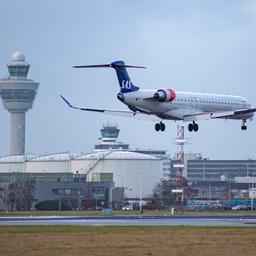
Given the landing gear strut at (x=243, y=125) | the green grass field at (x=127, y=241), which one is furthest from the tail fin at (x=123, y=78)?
the green grass field at (x=127, y=241)

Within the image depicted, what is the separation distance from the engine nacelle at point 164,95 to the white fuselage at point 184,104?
1.69 ft

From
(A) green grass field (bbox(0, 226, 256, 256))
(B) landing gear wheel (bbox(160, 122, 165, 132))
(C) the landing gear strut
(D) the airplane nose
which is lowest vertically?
(A) green grass field (bbox(0, 226, 256, 256))

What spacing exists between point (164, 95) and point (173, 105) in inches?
107

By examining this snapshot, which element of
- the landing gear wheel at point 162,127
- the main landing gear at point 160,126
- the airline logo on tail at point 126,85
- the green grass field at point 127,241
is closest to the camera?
the green grass field at point 127,241

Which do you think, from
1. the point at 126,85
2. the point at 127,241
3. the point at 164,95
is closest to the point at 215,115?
the point at 164,95

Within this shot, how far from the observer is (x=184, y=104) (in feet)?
426

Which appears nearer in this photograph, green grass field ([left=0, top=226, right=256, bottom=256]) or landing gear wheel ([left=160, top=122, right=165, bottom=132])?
green grass field ([left=0, top=226, right=256, bottom=256])

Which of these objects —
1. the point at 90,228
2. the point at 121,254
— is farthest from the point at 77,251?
the point at 90,228

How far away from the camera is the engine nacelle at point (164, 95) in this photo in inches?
4919

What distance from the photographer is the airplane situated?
125 metres

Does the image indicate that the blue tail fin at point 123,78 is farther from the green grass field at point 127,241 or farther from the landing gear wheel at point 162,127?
the green grass field at point 127,241

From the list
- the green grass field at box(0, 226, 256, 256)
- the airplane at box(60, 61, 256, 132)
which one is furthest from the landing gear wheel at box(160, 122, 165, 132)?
the green grass field at box(0, 226, 256, 256)

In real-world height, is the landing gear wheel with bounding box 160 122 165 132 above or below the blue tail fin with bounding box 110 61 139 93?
below

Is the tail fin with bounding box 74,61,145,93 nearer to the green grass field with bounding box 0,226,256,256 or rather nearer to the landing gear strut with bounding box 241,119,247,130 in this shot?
the landing gear strut with bounding box 241,119,247,130
